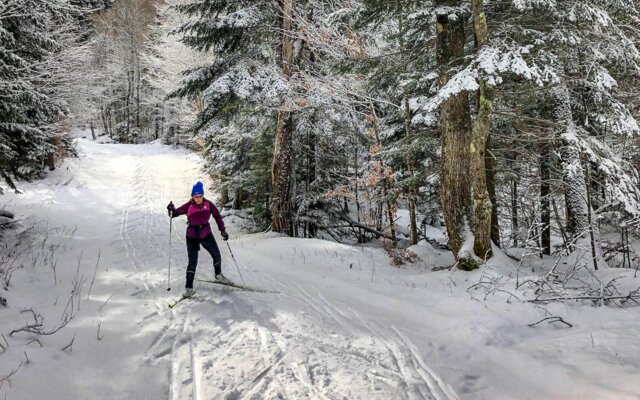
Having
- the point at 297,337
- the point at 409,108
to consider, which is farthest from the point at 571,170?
the point at 297,337

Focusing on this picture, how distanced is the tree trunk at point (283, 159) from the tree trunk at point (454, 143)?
19.3 ft

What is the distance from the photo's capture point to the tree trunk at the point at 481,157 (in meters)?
6.87

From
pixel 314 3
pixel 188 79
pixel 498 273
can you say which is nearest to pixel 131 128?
pixel 188 79

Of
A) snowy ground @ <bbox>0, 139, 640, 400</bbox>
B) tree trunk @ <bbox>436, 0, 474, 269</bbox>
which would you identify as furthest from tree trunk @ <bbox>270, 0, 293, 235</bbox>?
tree trunk @ <bbox>436, 0, 474, 269</bbox>

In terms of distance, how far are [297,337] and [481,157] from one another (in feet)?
14.7

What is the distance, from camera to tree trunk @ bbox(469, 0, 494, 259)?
22.5 ft

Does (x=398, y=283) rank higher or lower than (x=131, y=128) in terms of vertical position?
lower

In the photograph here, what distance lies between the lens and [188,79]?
45.9 feet

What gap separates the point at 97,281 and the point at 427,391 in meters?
5.95

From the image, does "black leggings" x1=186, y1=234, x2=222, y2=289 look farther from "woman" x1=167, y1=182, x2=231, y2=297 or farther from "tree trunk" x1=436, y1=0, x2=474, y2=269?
"tree trunk" x1=436, y1=0, x2=474, y2=269

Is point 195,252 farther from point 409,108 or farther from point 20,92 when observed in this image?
point 409,108

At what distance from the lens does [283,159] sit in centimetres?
1315

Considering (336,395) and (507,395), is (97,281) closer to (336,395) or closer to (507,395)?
(336,395)

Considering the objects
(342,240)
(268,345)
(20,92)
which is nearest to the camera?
(268,345)
